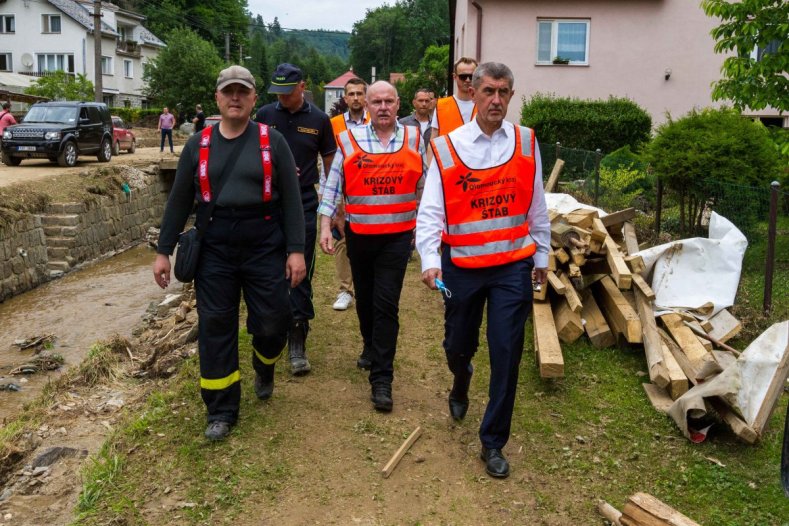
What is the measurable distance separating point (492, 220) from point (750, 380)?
194 centimetres

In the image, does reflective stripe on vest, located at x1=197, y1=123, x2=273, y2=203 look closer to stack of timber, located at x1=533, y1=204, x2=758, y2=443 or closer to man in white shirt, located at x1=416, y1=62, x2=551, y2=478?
man in white shirt, located at x1=416, y1=62, x2=551, y2=478

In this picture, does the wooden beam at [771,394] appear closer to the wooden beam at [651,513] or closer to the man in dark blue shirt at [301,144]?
the wooden beam at [651,513]

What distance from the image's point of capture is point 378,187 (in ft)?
17.6

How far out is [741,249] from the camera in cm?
700

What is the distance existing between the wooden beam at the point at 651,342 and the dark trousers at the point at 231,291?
2.64m

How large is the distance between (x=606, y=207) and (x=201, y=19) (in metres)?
72.4

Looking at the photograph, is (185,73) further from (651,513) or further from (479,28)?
(651,513)

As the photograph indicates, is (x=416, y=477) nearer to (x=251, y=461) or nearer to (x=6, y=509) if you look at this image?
(x=251, y=461)

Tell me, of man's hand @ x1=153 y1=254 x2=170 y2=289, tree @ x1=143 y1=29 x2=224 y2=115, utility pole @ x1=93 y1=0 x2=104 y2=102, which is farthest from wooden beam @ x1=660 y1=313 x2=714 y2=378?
tree @ x1=143 y1=29 x2=224 y2=115

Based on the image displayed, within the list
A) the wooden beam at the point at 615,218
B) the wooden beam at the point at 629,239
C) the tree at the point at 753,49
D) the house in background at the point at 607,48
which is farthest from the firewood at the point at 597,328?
the house in background at the point at 607,48

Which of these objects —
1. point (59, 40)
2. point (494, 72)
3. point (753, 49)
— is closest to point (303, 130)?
point (494, 72)

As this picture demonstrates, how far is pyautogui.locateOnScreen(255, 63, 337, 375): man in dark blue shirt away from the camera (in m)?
5.90

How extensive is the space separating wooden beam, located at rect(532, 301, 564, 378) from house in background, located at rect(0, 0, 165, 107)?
54.8 meters

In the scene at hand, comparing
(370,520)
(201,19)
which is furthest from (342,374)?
(201,19)
